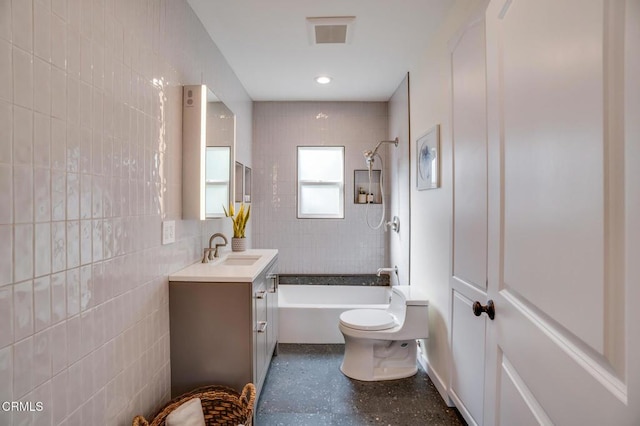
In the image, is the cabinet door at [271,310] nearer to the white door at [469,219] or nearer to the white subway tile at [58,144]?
the white door at [469,219]

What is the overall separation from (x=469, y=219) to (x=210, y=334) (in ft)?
4.76

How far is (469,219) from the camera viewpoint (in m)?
1.68

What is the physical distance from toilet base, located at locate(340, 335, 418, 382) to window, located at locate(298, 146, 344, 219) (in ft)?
5.80

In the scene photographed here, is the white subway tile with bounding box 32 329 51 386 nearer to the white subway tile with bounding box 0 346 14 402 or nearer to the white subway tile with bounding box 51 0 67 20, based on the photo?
the white subway tile with bounding box 0 346 14 402

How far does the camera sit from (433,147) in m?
2.24

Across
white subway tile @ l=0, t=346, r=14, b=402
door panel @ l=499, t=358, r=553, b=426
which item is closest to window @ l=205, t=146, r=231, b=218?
white subway tile @ l=0, t=346, r=14, b=402

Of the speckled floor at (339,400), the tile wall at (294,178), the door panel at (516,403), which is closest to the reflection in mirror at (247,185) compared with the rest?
the tile wall at (294,178)

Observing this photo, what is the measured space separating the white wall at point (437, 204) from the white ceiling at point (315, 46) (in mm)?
179

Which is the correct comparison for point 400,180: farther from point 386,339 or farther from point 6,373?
point 6,373

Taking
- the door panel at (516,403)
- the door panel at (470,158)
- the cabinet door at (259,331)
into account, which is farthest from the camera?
the cabinet door at (259,331)

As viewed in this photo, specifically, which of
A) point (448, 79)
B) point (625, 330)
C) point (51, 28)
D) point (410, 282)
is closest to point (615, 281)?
point (625, 330)

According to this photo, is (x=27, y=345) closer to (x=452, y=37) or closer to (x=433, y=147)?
(x=433, y=147)

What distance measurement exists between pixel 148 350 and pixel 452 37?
2.34 meters

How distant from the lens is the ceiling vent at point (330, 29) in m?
2.12
